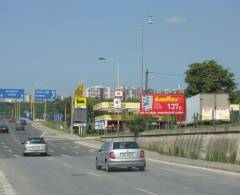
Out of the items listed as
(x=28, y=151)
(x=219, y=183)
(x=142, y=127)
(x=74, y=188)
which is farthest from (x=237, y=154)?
(x=142, y=127)

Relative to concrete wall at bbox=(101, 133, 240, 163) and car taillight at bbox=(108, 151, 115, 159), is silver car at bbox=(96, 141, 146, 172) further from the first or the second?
concrete wall at bbox=(101, 133, 240, 163)

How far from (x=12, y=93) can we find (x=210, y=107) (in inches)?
2172

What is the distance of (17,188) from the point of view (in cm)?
2048

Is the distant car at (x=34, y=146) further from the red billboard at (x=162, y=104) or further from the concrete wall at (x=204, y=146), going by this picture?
the red billboard at (x=162, y=104)

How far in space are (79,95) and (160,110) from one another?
4826cm

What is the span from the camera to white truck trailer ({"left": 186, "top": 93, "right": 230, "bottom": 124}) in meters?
47.7

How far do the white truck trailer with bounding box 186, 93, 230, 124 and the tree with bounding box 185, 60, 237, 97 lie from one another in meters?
39.6

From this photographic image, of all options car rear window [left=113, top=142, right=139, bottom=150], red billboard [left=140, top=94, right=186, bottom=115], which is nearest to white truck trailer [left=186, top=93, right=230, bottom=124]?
red billboard [left=140, top=94, right=186, bottom=115]

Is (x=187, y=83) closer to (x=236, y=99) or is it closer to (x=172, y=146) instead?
(x=236, y=99)

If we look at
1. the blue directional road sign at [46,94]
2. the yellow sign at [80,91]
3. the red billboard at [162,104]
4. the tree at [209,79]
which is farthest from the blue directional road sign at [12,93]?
the red billboard at [162,104]

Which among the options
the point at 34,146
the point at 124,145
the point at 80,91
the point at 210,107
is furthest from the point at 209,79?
the point at 124,145

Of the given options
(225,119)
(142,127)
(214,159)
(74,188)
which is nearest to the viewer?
(74,188)

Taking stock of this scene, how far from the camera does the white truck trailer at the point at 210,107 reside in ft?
156

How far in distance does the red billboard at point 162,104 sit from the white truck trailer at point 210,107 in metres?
11.4
